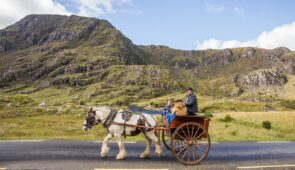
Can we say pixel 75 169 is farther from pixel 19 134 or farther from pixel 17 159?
pixel 19 134

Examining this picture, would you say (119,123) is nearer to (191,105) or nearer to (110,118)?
(110,118)

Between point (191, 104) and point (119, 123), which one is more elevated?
point (191, 104)

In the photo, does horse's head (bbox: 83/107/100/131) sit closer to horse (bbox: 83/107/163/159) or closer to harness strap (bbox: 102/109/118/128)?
horse (bbox: 83/107/163/159)

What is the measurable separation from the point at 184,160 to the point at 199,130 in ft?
4.70

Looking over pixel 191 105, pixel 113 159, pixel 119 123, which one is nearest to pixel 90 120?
pixel 119 123

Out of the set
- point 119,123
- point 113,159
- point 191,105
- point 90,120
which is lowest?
point 113,159

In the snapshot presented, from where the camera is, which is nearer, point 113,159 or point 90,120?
point 113,159

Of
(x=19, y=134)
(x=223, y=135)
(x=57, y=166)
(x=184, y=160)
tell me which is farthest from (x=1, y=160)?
(x=223, y=135)

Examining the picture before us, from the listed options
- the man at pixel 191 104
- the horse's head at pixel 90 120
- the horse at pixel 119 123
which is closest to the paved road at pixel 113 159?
the horse at pixel 119 123

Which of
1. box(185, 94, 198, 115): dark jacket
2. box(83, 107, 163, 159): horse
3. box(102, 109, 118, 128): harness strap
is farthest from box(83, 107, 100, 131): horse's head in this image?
box(185, 94, 198, 115): dark jacket

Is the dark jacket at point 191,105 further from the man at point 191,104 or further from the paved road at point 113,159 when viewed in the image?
the paved road at point 113,159

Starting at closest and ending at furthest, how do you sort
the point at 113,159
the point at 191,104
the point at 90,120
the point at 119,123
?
the point at 113,159 < the point at 119,123 < the point at 191,104 < the point at 90,120

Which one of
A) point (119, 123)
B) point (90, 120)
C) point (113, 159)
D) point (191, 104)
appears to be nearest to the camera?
point (113, 159)

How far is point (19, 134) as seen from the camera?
30688 mm
